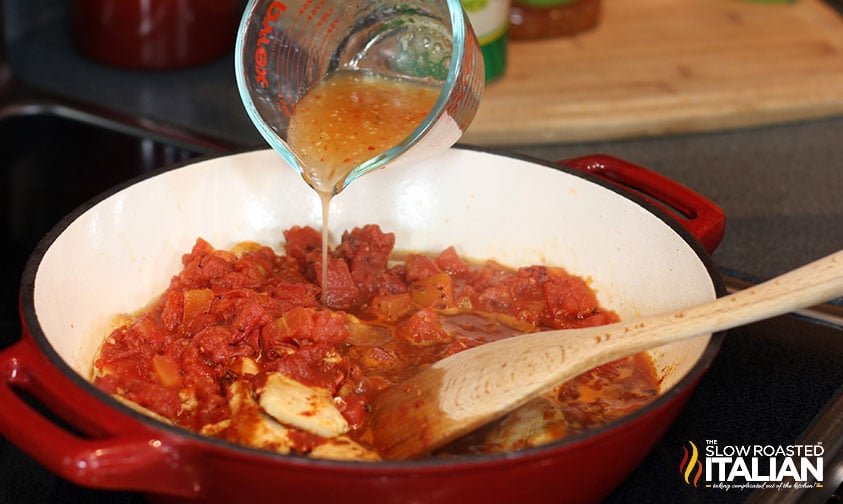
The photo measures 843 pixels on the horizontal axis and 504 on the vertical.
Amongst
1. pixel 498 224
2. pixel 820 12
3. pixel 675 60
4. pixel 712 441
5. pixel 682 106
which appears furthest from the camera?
pixel 820 12

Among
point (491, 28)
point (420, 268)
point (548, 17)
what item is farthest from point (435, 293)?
point (548, 17)

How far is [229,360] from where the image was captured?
4.18 feet

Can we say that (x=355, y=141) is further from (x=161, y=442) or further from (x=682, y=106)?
(x=682, y=106)

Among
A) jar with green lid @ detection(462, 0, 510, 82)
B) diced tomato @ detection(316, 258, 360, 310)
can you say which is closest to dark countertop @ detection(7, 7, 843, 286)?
jar with green lid @ detection(462, 0, 510, 82)

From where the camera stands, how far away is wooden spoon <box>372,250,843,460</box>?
105 centimetres

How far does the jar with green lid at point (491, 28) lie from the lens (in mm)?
2109

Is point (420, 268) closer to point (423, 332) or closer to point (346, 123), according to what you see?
point (423, 332)

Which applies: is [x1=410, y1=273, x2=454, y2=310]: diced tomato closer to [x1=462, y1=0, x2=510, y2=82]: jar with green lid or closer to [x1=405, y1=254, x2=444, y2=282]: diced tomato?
[x1=405, y1=254, x2=444, y2=282]: diced tomato

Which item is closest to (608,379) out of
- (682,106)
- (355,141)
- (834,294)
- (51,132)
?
(834,294)

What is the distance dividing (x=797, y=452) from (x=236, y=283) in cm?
80

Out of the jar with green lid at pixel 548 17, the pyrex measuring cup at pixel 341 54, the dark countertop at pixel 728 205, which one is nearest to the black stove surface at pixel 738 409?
the dark countertop at pixel 728 205

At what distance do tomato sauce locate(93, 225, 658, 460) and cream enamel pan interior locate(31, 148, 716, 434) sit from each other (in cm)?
3

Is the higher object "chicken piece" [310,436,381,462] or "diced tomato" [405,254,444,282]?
"chicken piece" [310,436,381,462]

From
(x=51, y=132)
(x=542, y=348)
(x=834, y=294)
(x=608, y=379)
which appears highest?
(x=834, y=294)
